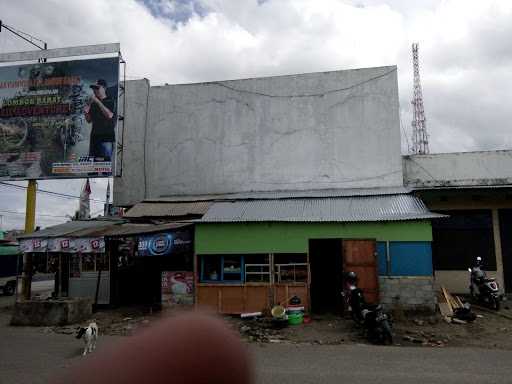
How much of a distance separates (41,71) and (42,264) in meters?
8.21

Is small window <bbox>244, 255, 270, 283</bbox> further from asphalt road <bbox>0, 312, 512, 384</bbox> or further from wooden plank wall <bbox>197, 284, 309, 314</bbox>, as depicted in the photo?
asphalt road <bbox>0, 312, 512, 384</bbox>

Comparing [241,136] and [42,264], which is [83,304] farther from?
[241,136]

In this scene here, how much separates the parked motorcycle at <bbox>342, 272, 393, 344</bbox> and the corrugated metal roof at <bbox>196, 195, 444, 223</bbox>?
8.35 ft

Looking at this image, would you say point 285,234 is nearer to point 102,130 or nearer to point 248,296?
point 248,296

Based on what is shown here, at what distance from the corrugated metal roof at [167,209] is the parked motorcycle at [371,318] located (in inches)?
251

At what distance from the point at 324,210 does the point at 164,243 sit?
5157 millimetres

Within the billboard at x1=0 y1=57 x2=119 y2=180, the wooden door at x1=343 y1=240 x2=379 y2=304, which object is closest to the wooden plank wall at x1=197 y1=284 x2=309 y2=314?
the wooden door at x1=343 y1=240 x2=379 y2=304

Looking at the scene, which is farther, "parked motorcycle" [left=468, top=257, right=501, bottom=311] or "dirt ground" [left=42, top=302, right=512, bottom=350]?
"parked motorcycle" [left=468, top=257, right=501, bottom=311]

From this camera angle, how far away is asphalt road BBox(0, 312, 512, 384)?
6871 millimetres

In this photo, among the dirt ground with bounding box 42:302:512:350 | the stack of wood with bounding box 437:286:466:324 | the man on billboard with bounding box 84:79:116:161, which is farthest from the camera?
the man on billboard with bounding box 84:79:116:161

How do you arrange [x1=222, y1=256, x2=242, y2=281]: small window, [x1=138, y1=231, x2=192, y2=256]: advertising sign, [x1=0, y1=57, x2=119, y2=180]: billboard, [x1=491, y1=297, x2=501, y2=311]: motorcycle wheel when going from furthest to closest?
1. [x1=0, y1=57, x2=119, y2=180]: billboard
2. [x1=138, y1=231, x2=192, y2=256]: advertising sign
3. [x1=222, y1=256, x2=242, y2=281]: small window
4. [x1=491, y1=297, x2=501, y2=311]: motorcycle wheel

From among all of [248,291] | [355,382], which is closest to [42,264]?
[248,291]

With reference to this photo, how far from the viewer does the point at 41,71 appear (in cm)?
1783

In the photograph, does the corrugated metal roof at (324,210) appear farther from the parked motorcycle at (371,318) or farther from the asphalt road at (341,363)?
the asphalt road at (341,363)
